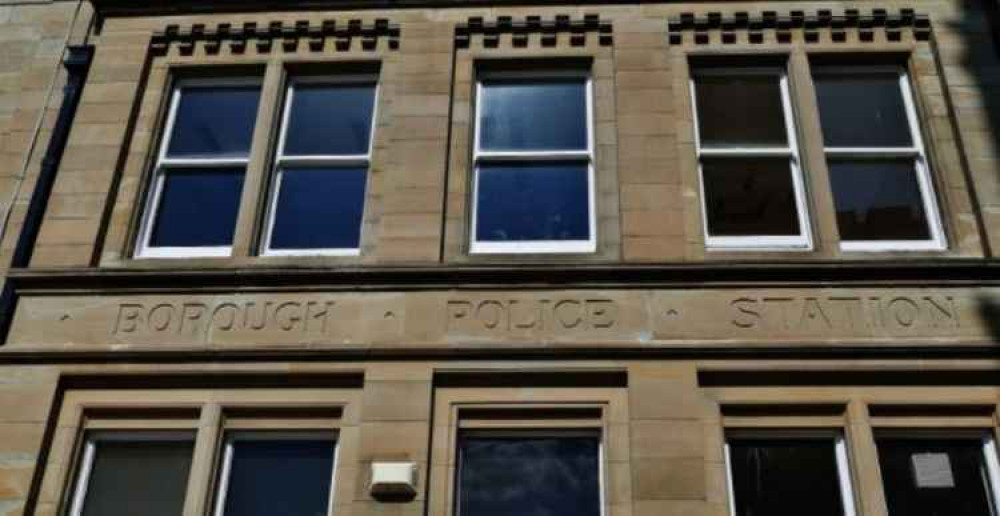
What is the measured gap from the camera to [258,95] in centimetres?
1061

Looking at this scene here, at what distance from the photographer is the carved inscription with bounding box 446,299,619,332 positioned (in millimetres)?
8688

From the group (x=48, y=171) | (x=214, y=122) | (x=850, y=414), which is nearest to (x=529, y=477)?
(x=850, y=414)

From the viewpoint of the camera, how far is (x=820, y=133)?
384 inches

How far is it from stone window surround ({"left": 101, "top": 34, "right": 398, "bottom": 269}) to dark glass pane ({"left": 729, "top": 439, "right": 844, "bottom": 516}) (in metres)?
3.89

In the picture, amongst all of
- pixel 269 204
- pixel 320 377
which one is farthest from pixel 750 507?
pixel 269 204

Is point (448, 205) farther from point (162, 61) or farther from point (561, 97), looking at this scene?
point (162, 61)

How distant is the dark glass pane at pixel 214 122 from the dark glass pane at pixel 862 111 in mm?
6112

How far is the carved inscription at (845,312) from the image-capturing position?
8547mm

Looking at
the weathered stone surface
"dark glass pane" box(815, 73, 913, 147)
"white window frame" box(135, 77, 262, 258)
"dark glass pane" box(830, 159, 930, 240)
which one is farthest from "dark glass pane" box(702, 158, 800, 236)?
"white window frame" box(135, 77, 262, 258)

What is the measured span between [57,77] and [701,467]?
8.04m

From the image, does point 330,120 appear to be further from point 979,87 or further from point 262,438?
point 979,87

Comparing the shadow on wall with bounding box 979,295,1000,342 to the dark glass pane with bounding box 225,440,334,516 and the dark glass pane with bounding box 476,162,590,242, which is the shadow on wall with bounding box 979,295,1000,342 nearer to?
the dark glass pane with bounding box 476,162,590,242

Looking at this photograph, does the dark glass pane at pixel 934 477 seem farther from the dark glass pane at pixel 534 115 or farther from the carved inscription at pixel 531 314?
the dark glass pane at pixel 534 115

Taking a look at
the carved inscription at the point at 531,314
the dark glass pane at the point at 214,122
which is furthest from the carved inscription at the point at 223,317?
the dark glass pane at the point at 214,122
